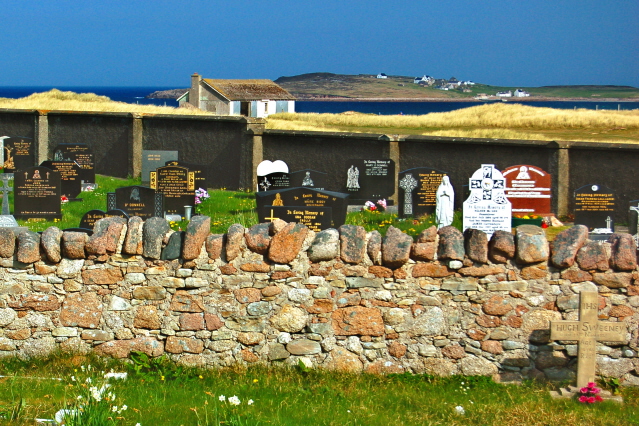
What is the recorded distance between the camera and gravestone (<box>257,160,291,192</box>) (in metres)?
17.6

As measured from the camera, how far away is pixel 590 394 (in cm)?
642

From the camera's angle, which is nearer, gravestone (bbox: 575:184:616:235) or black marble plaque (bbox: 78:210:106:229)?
black marble plaque (bbox: 78:210:106:229)

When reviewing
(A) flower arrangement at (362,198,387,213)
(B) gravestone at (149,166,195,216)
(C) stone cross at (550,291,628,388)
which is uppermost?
(B) gravestone at (149,166,195,216)

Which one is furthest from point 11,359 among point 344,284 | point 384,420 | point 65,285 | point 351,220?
point 351,220

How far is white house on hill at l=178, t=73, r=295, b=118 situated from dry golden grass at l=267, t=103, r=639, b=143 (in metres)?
8.25

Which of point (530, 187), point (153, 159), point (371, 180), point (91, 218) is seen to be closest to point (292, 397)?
A: point (91, 218)

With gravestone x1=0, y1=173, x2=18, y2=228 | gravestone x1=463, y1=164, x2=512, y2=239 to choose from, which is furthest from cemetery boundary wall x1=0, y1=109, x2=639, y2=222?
gravestone x1=0, y1=173, x2=18, y2=228

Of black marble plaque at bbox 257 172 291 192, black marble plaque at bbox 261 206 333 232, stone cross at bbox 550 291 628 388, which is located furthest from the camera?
black marble plaque at bbox 257 172 291 192

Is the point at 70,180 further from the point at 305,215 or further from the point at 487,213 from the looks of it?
the point at 487,213

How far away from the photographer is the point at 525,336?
6996 millimetres

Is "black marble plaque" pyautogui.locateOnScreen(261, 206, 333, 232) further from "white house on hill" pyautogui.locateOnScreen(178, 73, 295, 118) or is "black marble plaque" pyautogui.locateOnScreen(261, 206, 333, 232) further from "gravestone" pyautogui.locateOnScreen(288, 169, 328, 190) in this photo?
"white house on hill" pyautogui.locateOnScreen(178, 73, 295, 118)

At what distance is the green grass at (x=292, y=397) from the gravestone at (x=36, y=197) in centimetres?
915

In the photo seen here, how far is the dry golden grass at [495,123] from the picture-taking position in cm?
3700

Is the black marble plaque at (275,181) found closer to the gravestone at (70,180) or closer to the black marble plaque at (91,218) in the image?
the gravestone at (70,180)
